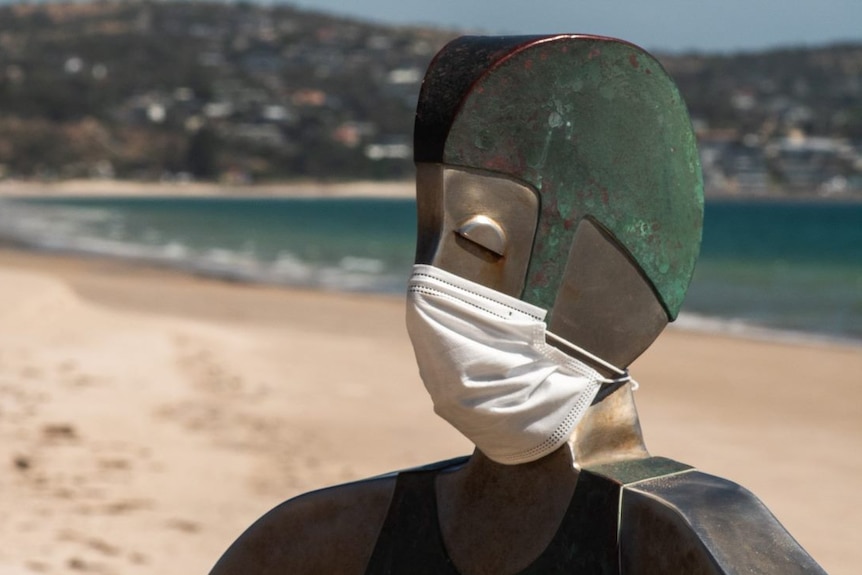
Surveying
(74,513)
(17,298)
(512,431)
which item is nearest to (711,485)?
(512,431)

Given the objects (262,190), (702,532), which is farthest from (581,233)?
(262,190)

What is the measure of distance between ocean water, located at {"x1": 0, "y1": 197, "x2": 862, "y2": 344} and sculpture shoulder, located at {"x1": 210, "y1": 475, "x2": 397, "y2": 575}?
1460 cm

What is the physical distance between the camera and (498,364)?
73.9 inches

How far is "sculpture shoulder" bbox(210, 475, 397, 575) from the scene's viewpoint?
220cm

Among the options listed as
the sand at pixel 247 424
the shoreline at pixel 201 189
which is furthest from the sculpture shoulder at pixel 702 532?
the shoreline at pixel 201 189

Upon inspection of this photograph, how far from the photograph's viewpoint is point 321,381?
1052cm

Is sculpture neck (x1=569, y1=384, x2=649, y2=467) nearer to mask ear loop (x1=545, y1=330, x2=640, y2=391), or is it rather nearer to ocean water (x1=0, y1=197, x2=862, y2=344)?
mask ear loop (x1=545, y1=330, x2=640, y2=391)

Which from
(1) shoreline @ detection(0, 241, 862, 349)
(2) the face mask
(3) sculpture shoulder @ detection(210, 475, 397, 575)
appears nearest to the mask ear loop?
(2) the face mask

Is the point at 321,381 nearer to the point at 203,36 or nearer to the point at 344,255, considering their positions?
the point at 344,255

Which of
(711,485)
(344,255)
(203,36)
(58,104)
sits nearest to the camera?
(711,485)

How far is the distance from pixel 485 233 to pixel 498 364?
0.19m

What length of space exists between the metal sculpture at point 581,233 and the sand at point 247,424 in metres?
3.55

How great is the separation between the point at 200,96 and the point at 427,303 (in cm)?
12426

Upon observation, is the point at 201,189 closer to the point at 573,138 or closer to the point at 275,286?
the point at 275,286
